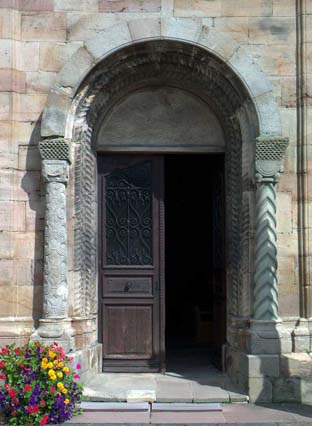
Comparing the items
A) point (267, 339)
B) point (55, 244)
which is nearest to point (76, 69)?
point (55, 244)

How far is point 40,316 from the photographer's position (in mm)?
6895

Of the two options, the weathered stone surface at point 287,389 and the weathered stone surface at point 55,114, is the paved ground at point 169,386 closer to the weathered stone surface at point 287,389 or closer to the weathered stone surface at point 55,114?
the weathered stone surface at point 287,389

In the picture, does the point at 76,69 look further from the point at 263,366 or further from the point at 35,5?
the point at 263,366

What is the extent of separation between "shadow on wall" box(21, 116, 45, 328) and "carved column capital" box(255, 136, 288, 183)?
8.38ft

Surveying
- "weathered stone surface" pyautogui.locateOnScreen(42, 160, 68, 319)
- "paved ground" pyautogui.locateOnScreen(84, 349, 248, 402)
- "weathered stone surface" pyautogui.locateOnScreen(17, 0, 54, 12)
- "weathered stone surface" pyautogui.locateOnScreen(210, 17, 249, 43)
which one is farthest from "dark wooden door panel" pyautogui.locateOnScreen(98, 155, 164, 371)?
"weathered stone surface" pyautogui.locateOnScreen(17, 0, 54, 12)

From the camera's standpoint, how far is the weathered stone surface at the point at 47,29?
278 inches

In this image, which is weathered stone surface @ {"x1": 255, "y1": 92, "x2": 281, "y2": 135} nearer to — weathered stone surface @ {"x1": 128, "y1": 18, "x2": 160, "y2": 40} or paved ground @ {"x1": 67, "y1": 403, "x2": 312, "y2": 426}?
weathered stone surface @ {"x1": 128, "y1": 18, "x2": 160, "y2": 40}

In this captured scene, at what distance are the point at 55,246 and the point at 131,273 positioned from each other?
1250mm

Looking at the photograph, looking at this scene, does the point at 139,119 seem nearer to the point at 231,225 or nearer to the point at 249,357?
the point at 231,225

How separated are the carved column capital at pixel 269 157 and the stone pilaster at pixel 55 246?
2.22 m

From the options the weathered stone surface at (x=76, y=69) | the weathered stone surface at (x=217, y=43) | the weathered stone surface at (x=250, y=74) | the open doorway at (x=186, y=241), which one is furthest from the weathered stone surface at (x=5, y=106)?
the open doorway at (x=186, y=241)

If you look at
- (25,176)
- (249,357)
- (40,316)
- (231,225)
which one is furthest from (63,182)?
(249,357)

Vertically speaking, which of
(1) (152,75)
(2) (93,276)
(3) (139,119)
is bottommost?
(2) (93,276)

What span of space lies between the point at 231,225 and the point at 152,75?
2150mm
